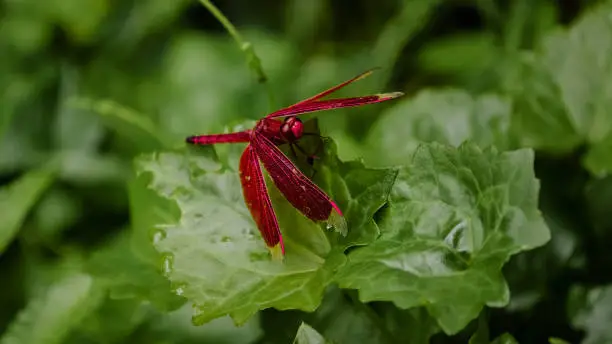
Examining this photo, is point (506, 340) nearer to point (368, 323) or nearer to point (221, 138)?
point (368, 323)

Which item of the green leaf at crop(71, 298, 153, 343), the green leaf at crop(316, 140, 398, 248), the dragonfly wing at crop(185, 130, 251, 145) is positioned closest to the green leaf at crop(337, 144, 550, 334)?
the green leaf at crop(316, 140, 398, 248)

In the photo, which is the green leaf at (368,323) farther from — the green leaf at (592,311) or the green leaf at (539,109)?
the green leaf at (539,109)

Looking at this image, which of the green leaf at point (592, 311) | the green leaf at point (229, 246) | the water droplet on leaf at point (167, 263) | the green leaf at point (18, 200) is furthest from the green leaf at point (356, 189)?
the green leaf at point (18, 200)

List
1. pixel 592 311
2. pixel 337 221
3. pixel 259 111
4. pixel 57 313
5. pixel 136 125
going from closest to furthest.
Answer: pixel 337 221
pixel 592 311
pixel 57 313
pixel 136 125
pixel 259 111

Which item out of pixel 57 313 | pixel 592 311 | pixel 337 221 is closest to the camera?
pixel 337 221

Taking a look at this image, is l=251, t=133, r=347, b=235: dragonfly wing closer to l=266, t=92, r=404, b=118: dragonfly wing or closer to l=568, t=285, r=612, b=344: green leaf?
l=266, t=92, r=404, b=118: dragonfly wing

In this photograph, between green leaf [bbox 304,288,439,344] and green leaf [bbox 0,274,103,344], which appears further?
green leaf [bbox 0,274,103,344]

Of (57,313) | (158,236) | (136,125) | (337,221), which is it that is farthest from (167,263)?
(136,125)
